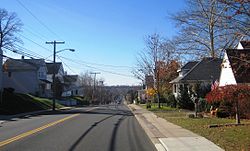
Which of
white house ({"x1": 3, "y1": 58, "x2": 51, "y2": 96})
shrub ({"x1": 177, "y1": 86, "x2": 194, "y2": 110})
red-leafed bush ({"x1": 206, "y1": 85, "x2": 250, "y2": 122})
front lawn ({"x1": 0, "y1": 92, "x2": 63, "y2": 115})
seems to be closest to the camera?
red-leafed bush ({"x1": 206, "y1": 85, "x2": 250, "y2": 122})

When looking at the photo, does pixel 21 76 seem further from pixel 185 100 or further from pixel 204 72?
pixel 185 100

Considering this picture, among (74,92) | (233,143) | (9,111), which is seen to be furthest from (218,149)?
(74,92)

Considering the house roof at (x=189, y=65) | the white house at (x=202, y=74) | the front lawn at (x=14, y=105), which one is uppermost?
the house roof at (x=189, y=65)

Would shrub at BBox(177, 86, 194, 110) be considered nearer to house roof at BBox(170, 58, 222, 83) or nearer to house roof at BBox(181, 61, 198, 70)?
house roof at BBox(170, 58, 222, 83)

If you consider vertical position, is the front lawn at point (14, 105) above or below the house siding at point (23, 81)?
below

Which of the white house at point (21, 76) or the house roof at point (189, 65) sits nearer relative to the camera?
the house roof at point (189, 65)

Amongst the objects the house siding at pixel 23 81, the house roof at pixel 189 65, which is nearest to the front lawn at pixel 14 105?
the house siding at pixel 23 81

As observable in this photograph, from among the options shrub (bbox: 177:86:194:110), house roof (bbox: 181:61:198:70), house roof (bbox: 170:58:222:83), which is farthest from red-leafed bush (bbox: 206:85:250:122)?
house roof (bbox: 181:61:198:70)

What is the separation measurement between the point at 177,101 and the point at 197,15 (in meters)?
13.0

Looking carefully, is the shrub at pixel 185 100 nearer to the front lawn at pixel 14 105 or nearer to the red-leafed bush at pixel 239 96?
the front lawn at pixel 14 105

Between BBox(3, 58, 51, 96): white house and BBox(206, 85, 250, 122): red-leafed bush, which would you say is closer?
BBox(206, 85, 250, 122): red-leafed bush

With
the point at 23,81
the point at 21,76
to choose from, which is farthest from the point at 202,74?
the point at 21,76

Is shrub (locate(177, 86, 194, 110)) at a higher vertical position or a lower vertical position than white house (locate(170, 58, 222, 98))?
lower

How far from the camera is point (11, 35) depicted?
7519cm
